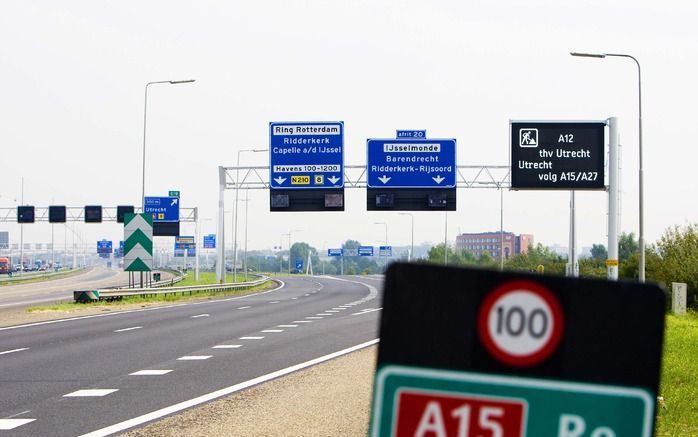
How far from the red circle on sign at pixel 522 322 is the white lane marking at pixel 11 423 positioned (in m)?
9.38

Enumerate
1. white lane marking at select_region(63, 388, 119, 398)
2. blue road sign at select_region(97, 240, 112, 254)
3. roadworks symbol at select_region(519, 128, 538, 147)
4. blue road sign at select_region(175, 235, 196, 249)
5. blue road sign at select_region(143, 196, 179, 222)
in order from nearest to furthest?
white lane marking at select_region(63, 388, 119, 398) < roadworks symbol at select_region(519, 128, 538, 147) < blue road sign at select_region(143, 196, 179, 222) < blue road sign at select_region(175, 235, 196, 249) < blue road sign at select_region(97, 240, 112, 254)

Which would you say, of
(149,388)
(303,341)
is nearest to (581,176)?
(303,341)

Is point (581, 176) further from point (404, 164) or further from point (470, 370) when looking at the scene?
point (470, 370)

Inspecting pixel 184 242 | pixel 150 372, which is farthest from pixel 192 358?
pixel 184 242

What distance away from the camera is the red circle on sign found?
192 cm

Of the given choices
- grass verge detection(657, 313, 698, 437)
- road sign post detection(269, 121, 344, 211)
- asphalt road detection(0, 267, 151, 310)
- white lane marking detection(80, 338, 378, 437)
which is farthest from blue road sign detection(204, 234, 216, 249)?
white lane marking detection(80, 338, 378, 437)

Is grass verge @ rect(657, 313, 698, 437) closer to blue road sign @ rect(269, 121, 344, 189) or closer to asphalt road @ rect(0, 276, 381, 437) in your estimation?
asphalt road @ rect(0, 276, 381, 437)

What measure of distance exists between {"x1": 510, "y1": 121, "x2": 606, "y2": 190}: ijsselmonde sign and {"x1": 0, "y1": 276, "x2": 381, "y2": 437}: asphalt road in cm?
717

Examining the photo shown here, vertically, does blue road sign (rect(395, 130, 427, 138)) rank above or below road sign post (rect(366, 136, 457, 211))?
above

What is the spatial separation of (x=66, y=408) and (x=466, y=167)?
35424 millimetres

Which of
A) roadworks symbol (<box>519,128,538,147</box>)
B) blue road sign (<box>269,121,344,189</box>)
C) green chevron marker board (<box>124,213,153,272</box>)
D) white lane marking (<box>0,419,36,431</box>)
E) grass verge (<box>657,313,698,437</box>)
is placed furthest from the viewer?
blue road sign (<box>269,121,344,189</box>)

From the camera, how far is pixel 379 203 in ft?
149

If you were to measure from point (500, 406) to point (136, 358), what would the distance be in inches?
659

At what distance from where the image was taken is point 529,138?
3231cm
